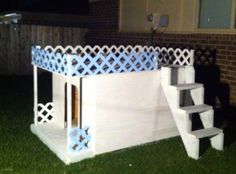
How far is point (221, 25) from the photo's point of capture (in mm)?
8195

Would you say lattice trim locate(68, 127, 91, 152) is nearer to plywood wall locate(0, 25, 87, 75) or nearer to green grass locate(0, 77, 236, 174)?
green grass locate(0, 77, 236, 174)

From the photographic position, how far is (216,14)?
8273mm

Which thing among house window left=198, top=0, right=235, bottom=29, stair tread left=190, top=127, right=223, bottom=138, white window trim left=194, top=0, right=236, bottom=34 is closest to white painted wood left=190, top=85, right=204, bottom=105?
stair tread left=190, top=127, right=223, bottom=138

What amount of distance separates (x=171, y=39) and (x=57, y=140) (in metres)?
5.14

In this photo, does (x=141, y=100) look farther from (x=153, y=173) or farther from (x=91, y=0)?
(x=91, y=0)

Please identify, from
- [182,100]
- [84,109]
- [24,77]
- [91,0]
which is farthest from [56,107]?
[91,0]

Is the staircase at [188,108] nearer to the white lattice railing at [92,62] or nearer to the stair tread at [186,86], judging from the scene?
the stair tread at [186,86]

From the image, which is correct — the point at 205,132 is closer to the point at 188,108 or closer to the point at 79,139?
the point at 188,108

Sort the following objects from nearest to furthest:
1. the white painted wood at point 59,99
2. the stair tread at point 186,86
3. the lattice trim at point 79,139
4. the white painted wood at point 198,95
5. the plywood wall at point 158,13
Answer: the lattice trim at point 79,139
the stair tread at point 186,86
the white painted wood at point 198,95
the white painted wood at point 59,99
the plywood wall at point 158,13

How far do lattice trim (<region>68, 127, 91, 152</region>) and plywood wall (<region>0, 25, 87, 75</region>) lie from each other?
330 inches

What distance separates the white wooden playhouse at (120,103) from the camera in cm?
521

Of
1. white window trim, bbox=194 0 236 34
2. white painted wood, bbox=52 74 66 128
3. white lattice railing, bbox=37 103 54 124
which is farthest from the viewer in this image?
white window trim, bbox=194 0 236 34

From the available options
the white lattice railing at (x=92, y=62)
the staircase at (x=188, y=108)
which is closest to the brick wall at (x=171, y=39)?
the staircase at (x=188, y=108)

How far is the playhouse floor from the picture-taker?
17.0 feet
